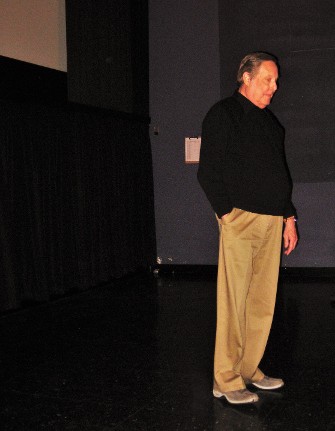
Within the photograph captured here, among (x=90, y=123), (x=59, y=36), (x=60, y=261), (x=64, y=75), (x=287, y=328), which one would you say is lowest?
(x=287, y=328)

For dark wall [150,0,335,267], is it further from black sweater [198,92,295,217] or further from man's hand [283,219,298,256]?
black sweater [198,92,295,217]

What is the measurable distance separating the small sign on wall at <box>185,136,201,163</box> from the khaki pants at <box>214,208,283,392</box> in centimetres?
379

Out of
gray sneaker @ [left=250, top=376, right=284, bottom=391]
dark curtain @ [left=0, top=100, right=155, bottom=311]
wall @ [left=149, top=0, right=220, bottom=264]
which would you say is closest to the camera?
gray sneaker @ [left=250, top=376, right=284, bottom=391]

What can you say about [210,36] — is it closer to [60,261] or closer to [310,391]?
[60,261]

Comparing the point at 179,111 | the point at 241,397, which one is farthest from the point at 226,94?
the point at 241,397

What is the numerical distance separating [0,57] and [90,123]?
119 centimetres

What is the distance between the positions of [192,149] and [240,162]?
3858 mm

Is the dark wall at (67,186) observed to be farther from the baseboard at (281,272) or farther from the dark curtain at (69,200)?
the baseboard at (281,272)

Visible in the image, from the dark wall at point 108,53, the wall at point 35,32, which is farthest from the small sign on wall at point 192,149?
the wall at point 35,32

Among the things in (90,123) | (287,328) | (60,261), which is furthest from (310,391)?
(90,123)

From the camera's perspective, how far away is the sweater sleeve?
2.50 metres

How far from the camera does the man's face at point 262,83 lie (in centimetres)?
254

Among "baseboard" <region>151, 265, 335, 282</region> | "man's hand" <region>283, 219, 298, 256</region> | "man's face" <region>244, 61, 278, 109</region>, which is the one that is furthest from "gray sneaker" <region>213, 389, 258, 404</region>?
"baseboard" <region>151, 265, 335, 282</region>

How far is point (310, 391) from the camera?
2711 millimetres
